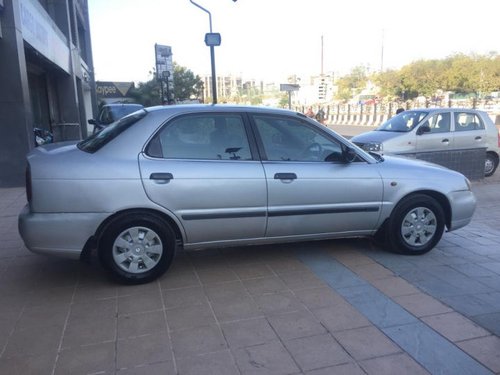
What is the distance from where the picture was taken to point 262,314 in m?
3.55

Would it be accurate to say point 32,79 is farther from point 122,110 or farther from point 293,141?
point 293,141

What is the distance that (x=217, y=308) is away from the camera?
12.0 ft

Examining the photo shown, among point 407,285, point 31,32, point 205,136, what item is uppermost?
point 31,32

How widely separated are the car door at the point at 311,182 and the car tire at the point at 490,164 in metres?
7.45

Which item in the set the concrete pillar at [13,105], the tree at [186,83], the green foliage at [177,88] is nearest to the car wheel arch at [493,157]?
the concrete pillar at [13,105]

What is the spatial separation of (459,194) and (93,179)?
385 cm

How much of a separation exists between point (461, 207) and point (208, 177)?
2908 mm

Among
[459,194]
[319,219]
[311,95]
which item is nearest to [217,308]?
[319,219]

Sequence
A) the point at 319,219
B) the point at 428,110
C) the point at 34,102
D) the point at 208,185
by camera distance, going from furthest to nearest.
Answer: the point at 34,102 → the point at 428,110 → the point at 319,219 → the point at 208,185

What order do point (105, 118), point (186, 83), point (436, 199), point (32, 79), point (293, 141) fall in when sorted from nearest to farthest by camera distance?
point (293, 141), point (436, 199), point (105, 118), point (32, 79), point (186, 83)

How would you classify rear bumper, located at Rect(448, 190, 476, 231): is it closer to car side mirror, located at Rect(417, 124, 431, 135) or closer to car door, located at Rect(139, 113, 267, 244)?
car door, located at Rect(139, 113, 267, 244)

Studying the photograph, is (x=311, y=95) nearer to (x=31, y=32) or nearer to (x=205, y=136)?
(x=31, y=32)

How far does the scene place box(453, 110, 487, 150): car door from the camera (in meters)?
10.2

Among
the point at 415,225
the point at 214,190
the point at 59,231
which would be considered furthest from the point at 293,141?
the point at 59,231
